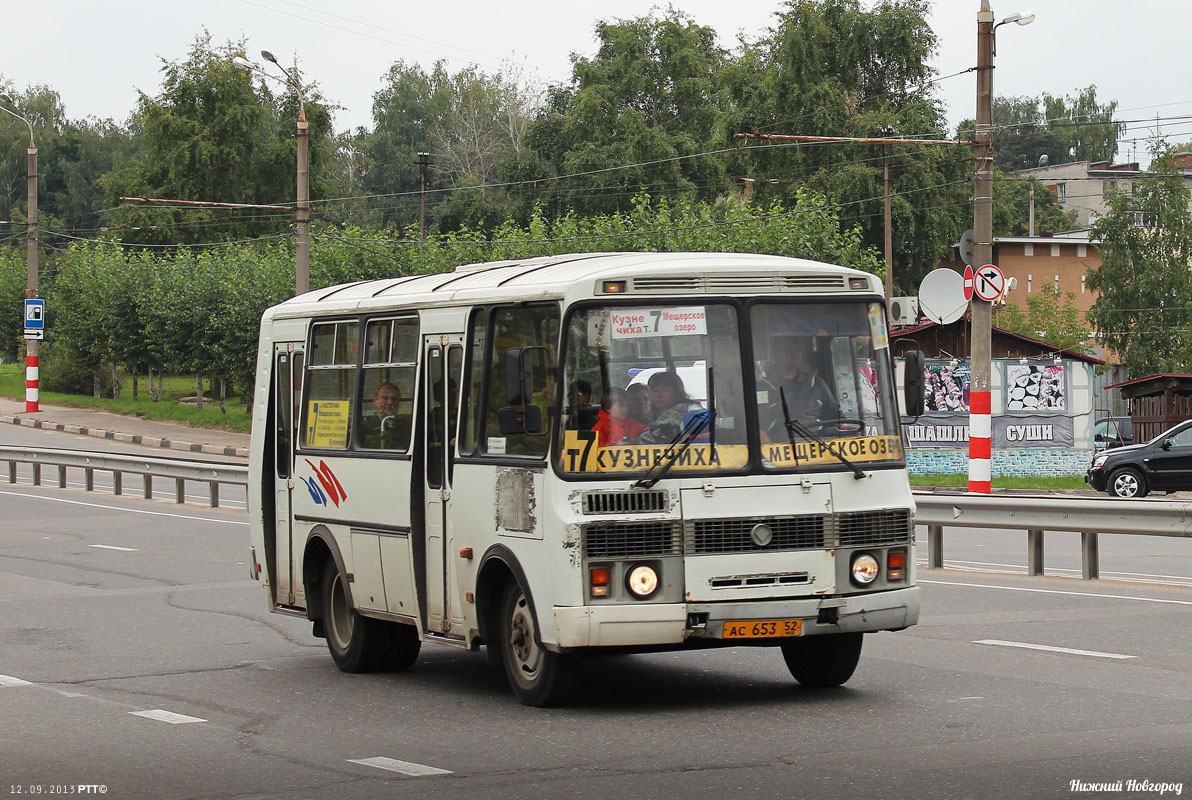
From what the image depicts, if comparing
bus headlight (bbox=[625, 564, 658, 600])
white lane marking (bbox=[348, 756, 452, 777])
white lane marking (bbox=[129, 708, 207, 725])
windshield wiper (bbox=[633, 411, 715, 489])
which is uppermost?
windshield wiper (bbox=[633, 411, 715, 489])

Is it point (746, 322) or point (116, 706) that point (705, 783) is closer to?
point (746, 322)

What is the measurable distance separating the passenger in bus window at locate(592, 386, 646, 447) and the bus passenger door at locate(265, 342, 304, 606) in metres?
3.67

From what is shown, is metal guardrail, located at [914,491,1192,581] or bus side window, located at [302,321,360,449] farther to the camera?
metal guardrail, located at [914,491,1192,581]

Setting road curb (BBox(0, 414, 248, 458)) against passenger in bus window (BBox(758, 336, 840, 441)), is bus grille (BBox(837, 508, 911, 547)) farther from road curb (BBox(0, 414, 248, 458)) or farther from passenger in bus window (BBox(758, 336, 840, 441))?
road curb (BBox(0, 414, 248, 458))

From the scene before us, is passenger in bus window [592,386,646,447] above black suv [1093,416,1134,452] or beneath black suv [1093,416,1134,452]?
above

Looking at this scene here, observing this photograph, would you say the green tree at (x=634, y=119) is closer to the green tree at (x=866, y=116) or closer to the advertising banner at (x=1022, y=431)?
the green tree at (x=866, y=116)

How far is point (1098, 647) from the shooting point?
1092 cm

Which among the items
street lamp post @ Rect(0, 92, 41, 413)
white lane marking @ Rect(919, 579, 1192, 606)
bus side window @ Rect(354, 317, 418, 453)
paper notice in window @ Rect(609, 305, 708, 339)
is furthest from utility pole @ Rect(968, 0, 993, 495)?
street lamp post @ Rect(0, 92, 41, 413)

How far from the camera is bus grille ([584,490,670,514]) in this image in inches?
324

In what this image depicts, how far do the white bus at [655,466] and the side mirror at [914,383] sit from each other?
23 millimetres

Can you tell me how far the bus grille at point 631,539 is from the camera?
821 centimetres

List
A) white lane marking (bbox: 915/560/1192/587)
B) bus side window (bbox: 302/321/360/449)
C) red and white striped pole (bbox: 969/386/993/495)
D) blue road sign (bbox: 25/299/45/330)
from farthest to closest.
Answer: blue road sign (bbox: 25/299/45/330) < red and white striped pole (bbox: 969/386/993/495) < white lane marking (bbox: 915/560/1192/587) < bus side window (bbox: 302/321/360/449)

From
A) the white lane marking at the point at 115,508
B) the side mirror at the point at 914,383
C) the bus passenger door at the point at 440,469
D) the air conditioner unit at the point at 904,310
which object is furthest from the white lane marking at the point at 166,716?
the white lane marking at the point at 115,508

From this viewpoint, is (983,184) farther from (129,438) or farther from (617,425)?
(129,438)
